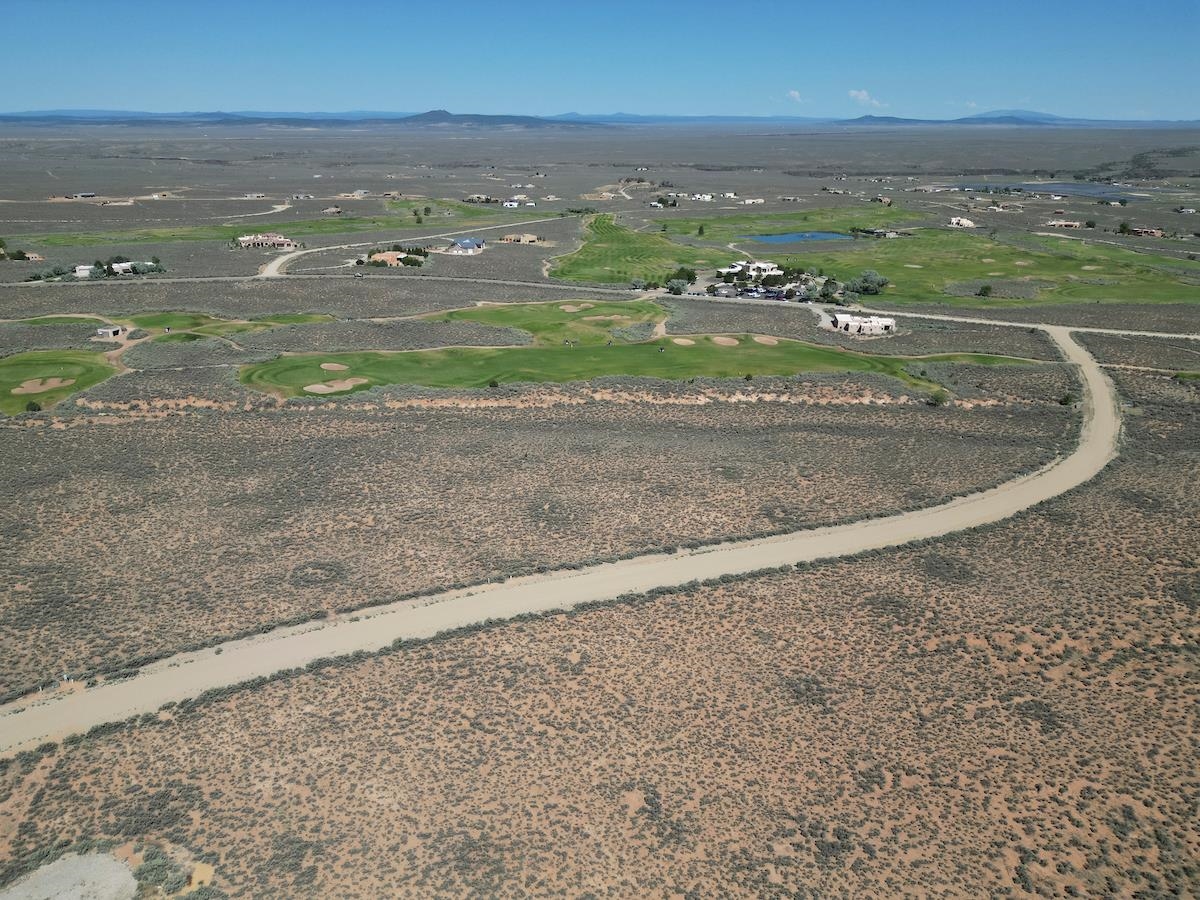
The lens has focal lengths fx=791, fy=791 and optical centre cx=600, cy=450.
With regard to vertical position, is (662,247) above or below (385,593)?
above

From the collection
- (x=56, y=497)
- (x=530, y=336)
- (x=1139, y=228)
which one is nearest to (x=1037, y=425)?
(x=530, y=336)

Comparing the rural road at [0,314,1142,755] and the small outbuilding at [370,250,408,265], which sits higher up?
the small outbuilding at [370,250,408,265]

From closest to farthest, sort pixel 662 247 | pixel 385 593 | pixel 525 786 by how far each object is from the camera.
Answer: pixel 525 786, pixel 385 593, pixel 662 247

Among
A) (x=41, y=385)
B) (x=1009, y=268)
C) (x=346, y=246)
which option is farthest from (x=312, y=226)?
(x=1009, y=268)

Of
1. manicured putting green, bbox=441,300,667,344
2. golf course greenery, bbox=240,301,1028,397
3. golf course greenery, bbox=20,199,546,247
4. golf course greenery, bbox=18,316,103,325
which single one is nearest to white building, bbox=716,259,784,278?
manicured putting green, bbox=441,300,667,344

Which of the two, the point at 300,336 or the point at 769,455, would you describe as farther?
the point at 300,336

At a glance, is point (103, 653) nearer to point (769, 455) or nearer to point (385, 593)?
point (385, 593)

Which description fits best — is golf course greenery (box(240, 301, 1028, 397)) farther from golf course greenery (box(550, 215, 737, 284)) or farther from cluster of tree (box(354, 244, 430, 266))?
cluster of tree (box(354, 244, 430, 266))
